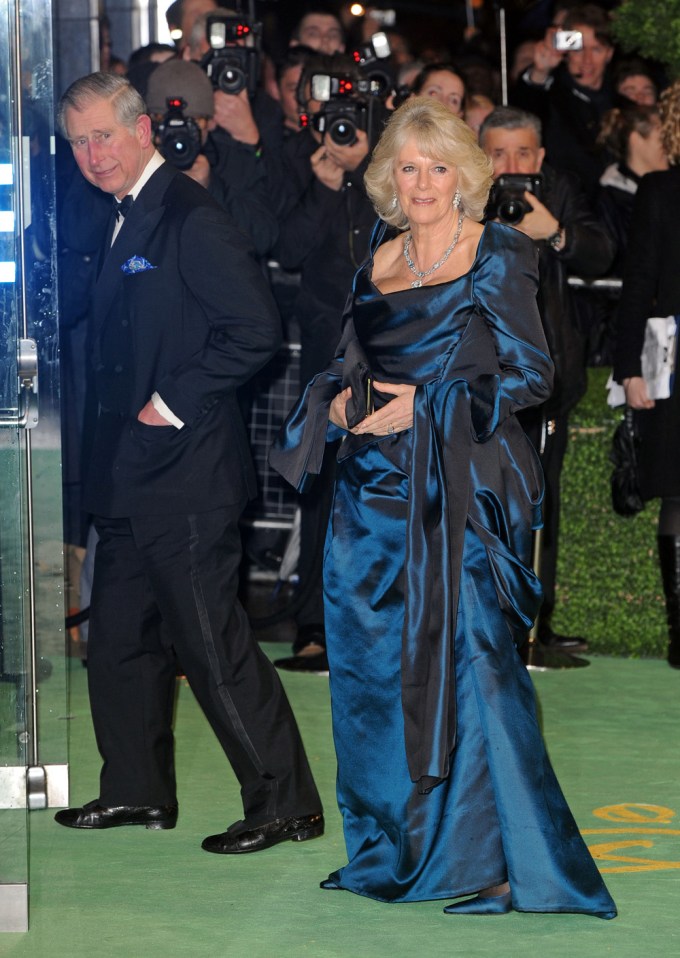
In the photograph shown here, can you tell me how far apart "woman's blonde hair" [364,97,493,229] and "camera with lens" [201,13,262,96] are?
253cm

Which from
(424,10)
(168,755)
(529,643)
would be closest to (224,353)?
(168,755)

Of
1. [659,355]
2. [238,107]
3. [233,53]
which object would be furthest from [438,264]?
[233,53]

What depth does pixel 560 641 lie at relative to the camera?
682 centimetres

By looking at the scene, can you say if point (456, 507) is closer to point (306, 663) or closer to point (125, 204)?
point (125, 204)

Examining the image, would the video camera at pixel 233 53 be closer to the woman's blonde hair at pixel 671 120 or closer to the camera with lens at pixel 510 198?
the camera with lens at pixel 510 198

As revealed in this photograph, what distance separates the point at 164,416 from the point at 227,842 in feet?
3.69

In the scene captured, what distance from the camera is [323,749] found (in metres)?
5.35

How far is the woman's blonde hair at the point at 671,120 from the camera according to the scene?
20.2ft

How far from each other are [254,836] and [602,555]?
3.01 meters

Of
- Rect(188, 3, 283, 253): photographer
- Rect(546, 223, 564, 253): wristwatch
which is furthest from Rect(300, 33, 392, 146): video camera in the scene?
Rect(546, 223, 564, 253): wristwatch

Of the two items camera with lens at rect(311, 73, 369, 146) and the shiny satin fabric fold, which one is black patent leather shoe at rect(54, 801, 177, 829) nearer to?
the shiny satin fabric fold

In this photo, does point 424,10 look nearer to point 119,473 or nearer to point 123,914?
point 119,473

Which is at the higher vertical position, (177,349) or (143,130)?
(143,130)

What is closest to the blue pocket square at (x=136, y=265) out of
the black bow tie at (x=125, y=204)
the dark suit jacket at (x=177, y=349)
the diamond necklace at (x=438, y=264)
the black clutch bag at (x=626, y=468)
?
the dark suit jacket at (x=177, y=349)
